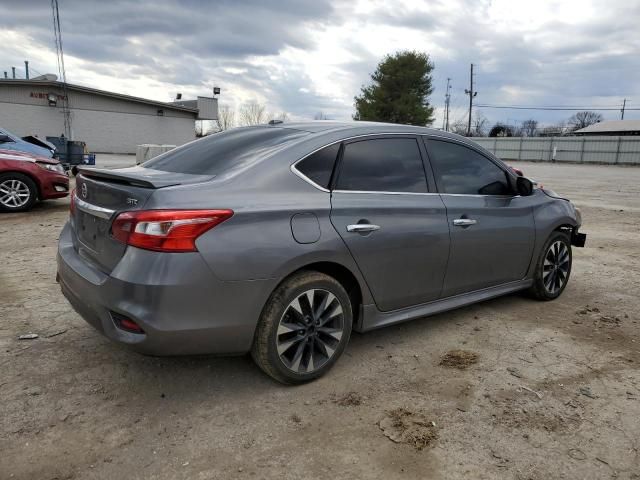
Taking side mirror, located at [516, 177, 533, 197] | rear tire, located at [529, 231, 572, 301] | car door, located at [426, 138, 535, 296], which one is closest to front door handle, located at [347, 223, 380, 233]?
car door, located at [426, 138, 535, 296]

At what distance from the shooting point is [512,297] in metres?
4.98

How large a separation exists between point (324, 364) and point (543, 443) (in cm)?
129

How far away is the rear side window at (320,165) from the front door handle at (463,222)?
1119mm

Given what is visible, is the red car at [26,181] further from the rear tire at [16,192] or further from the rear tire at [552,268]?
the rear tire at [552,268]

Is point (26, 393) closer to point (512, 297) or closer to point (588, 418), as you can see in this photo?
point (588, 418)

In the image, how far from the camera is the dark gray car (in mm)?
2580

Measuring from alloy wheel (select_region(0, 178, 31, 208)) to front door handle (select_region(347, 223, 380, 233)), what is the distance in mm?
7904

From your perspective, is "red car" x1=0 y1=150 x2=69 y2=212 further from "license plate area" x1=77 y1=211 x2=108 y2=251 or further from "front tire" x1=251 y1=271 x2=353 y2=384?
"front tire" x1=251 y1=271 x2=353 y2=384

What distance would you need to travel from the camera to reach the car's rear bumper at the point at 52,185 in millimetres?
8898

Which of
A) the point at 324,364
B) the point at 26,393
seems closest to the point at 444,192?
the point at 324,364

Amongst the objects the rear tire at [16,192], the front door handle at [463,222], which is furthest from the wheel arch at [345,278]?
the rear tire at [16,192]

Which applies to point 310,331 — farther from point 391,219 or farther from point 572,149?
point 572,149

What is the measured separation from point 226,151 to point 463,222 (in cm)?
→ 183

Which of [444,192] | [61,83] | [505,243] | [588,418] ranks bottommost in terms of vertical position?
[588,418]
